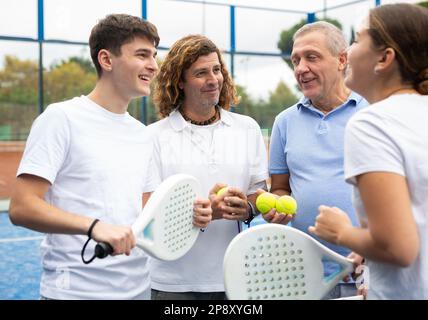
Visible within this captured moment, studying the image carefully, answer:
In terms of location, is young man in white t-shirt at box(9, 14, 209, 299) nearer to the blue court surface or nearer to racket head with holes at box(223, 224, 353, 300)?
racket head with holes at box(223, 224, 353, 300)

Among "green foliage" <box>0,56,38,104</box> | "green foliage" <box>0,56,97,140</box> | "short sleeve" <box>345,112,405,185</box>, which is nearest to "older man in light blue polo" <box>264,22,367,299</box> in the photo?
"short sleeve" <box>345,112,405,185</box>

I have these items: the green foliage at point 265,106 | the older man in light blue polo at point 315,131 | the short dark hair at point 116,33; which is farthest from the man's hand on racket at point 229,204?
the green foliage at point 265,106

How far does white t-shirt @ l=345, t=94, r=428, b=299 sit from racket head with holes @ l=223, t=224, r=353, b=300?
181 millimetres

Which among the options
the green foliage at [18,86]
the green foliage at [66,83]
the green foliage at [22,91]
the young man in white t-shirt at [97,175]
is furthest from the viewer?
the green foliage at [66,83]

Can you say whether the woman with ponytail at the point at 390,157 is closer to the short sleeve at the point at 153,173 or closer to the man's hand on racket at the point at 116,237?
the man's hand on racket at the point at 116,237

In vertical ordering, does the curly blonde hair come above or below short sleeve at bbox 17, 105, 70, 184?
above

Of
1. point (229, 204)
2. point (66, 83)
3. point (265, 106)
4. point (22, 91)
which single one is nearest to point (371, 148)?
point (229, 204)

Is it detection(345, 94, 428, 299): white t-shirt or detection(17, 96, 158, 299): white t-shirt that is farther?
detection(17, 96, 158, 299): white t-shirt

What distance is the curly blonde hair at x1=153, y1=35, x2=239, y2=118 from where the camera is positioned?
187cm

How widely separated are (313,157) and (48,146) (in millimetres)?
900

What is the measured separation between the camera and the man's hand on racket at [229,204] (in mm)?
1672

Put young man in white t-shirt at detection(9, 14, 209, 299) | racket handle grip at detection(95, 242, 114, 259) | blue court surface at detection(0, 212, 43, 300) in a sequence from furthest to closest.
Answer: blue court surface at detection(0, 212, 43, 300) → young man in white t-shirt at detection(9, 14, 209, 299) → racket handle grip at detection(95, 242, 114, 259)

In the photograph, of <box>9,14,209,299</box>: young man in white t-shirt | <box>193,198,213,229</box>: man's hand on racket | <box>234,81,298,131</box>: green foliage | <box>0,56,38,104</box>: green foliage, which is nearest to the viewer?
<box>9,14,209,299</box>: young man in white t-shirt
